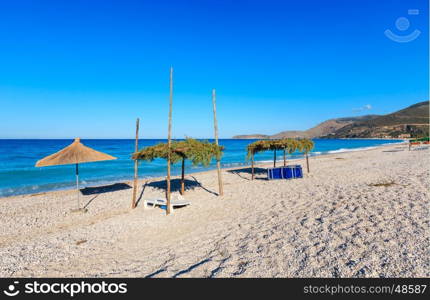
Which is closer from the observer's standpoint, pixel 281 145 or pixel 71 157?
pixel 71 157

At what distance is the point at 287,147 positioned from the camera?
14.6 meters

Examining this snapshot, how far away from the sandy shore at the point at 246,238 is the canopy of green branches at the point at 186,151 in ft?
6.57

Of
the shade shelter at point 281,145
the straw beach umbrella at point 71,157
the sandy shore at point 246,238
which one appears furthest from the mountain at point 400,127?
the straw beach umbrella at point 71,157

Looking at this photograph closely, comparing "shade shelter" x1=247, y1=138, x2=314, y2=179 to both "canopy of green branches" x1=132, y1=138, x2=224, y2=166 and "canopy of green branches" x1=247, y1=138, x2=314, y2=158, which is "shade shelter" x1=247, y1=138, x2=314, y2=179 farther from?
"canopy of green branches" x1=132, y1=138, x2=224, y2=166

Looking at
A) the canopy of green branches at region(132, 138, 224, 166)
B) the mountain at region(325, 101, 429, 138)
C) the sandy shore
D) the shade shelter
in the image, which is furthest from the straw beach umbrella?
the mountain at region(325, 101, 429, 138)

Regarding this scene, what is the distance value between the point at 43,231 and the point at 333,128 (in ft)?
685

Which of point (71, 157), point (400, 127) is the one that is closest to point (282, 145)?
point (71, 157)

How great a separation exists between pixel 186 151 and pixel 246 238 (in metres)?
5.17

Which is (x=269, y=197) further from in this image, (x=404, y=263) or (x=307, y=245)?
(x=404, y=263)

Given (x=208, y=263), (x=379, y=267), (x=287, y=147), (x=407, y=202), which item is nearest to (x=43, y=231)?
(x=208, y=263)

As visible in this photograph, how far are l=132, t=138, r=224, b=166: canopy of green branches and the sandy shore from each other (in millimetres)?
2002

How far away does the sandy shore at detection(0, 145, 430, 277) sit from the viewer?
3.76 m

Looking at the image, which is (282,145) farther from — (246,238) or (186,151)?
(246,238)

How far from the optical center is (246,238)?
16.9 feet
